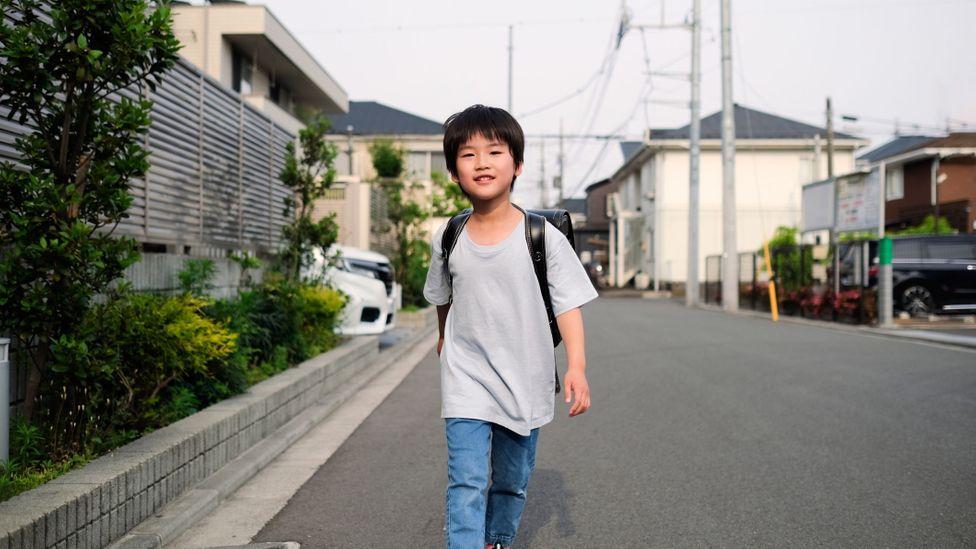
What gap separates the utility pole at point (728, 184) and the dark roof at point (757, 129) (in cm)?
1257

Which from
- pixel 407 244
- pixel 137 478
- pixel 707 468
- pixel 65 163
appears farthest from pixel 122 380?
pixel 407 244

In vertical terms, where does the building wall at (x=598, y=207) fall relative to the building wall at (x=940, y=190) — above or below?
above

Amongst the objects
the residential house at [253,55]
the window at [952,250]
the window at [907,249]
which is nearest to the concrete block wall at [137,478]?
the residential house at [253,55]

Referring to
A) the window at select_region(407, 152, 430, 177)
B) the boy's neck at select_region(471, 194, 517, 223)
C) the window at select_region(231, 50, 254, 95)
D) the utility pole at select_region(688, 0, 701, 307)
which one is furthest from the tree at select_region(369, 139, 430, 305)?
the window at select_region(407, 152, 430, 177)

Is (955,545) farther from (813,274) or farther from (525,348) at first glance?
(813,274)

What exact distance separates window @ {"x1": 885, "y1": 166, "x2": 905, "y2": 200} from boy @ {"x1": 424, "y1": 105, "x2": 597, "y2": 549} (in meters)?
37.7

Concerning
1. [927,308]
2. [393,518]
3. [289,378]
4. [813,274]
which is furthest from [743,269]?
[393,518]

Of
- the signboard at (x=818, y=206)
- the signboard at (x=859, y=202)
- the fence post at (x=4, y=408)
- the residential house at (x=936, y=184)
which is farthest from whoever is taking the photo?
the residential house at (x=936, y=184)

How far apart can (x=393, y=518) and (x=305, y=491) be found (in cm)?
79

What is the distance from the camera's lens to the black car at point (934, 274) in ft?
57.2

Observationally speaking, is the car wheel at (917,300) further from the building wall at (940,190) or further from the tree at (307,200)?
the building wall at (940,190)

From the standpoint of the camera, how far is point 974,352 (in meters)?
11.6

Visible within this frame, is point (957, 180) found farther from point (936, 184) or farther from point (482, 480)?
point (482, 480)

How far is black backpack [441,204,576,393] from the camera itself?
296cm
